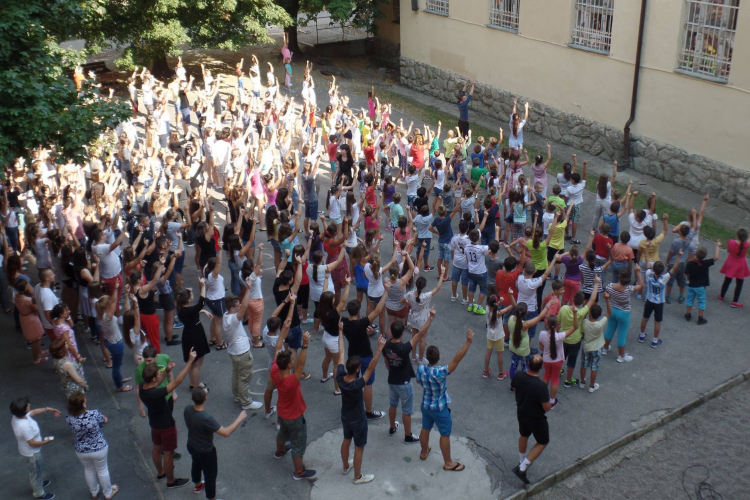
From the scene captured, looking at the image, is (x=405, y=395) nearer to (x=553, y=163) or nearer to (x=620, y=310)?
(x=620, y=310)

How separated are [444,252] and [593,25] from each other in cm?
907

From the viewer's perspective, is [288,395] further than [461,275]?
No

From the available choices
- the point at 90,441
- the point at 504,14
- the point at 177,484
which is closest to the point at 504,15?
the point at 504,14

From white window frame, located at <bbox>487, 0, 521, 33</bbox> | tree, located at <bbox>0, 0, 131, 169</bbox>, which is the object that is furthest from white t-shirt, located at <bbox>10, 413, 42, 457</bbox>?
white window frame, located at <bbox>487, 0, 521, 33</bbox>

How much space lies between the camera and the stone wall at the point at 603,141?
14.7 meters

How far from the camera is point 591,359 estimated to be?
873cm

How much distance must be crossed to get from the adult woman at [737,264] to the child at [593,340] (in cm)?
289

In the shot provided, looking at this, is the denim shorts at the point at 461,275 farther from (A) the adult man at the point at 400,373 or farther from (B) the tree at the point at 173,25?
(B) the tree at the point at 173,25

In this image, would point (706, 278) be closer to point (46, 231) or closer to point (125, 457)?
point (125, 457)

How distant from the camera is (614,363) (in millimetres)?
9477

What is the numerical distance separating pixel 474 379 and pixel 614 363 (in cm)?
196

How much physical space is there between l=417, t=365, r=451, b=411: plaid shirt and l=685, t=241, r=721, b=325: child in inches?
190

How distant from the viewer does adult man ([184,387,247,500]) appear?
260 inches

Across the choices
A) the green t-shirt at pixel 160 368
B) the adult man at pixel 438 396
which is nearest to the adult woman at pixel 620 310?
the adult man at pixel 438 396
